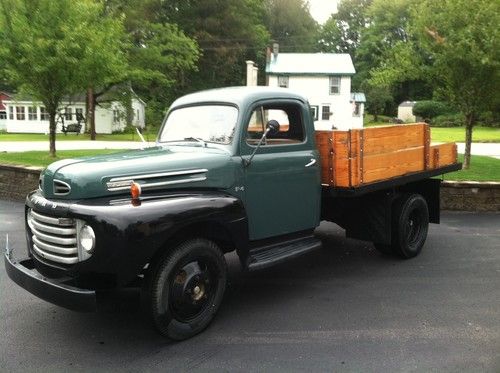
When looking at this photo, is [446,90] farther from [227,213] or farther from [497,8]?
[227,213]

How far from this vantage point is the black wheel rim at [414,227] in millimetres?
6781

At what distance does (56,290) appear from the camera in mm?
3803

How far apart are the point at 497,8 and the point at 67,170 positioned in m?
10.7

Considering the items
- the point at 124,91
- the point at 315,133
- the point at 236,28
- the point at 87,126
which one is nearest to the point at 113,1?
the point at 124,91

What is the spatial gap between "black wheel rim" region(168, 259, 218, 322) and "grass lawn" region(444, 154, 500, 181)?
7498 mm

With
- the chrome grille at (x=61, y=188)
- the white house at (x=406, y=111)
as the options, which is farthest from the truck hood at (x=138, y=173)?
the white house at (x=406, y=111)

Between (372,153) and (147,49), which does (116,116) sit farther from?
(372,153)

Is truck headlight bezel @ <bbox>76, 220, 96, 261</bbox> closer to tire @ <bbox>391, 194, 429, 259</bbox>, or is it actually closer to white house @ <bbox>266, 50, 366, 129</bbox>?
tire @ <bbox>391, 194, 429, 259</bbox>

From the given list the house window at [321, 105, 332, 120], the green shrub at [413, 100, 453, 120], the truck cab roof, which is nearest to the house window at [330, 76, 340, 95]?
the house window at [321, 105, 332, 120]

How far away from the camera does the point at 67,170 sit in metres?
4.12

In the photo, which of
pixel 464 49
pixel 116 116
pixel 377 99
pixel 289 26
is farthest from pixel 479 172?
pixel 289 26

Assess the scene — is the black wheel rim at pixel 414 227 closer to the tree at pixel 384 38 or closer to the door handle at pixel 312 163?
the door handle at pixel 312 163

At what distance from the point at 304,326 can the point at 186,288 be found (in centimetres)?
110

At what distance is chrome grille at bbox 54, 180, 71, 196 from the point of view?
403 centimetres
